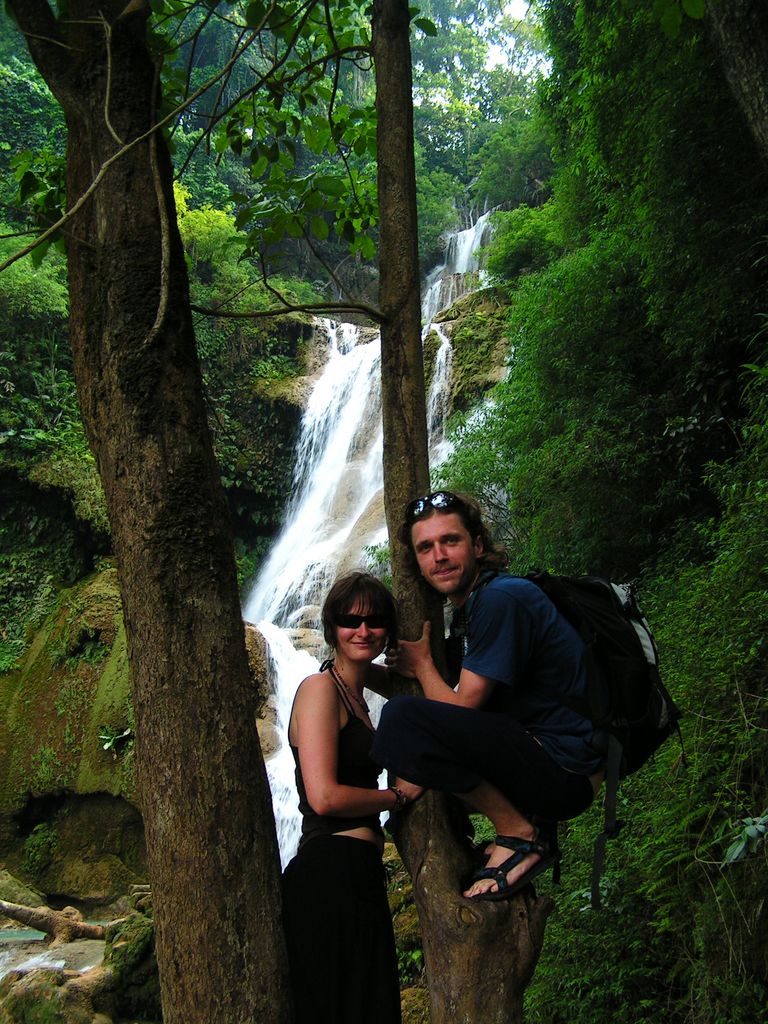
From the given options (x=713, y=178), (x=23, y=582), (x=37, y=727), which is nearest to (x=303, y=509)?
(x=23, y=582)

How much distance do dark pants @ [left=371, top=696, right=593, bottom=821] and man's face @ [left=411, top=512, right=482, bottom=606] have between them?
33cm

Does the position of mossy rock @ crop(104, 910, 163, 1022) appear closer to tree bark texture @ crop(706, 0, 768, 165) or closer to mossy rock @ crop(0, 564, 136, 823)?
mossy rock @ crop(0, 564, 136, 823)

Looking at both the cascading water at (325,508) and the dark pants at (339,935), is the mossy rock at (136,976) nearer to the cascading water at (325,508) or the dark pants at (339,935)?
the cascading water at (325,508)

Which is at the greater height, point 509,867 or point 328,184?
point 328,184

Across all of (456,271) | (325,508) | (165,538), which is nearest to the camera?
(165,538)

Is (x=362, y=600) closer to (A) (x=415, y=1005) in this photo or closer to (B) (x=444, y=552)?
(B) (x=444, y=552)

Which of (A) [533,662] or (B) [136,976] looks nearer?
(A) [533,662]

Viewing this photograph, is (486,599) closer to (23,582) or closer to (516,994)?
(516,994)

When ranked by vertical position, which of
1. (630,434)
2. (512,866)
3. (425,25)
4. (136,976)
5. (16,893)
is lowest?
(16,893)

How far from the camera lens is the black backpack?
1.91 m

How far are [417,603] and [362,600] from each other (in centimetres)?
17

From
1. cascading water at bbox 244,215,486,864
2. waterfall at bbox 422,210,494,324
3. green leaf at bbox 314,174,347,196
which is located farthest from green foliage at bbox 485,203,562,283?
green leaf at bbox 314,174,347,196

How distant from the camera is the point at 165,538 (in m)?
1.70

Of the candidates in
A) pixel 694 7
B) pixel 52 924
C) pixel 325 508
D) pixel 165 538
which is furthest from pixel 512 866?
pixel 325 508
